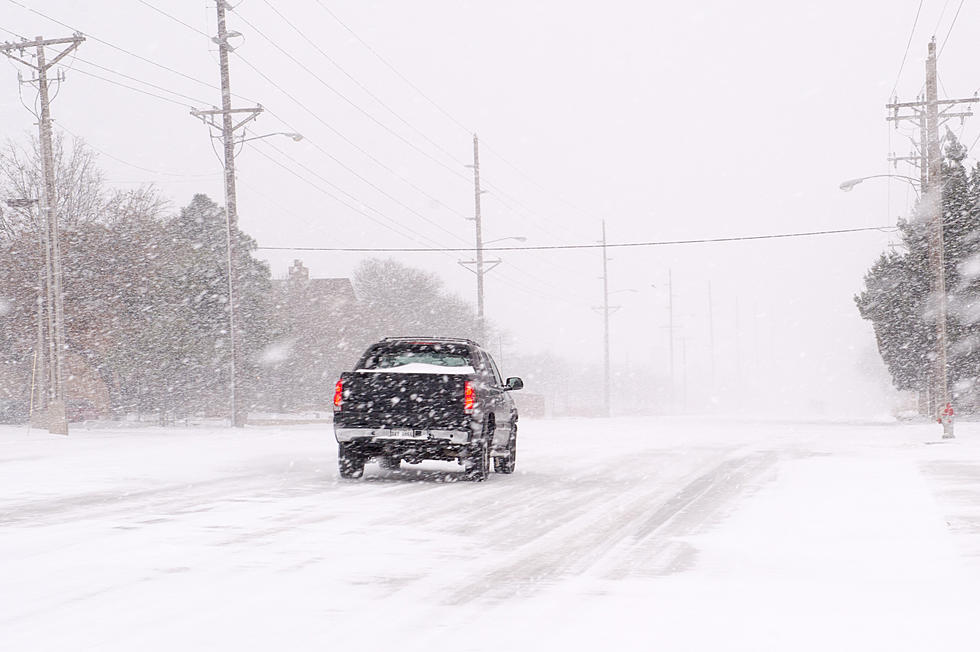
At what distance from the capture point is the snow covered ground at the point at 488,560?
6.56 metres

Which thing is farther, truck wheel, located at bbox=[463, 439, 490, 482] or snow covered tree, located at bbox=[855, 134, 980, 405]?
snow covered tree, located at bbox=[855, 134, 980, 405]

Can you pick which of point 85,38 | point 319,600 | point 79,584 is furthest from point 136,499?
point 85,38

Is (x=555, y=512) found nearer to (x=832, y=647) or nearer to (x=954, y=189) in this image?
(x=832, y=647)

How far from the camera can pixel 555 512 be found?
12.6m

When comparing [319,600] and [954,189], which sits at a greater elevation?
[954,189]

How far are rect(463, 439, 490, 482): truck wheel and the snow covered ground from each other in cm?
56

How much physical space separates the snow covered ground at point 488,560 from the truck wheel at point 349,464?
0.72 ft

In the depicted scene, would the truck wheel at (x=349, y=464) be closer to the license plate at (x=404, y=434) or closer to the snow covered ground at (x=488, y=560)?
the snow covered ground at (x=488, y=560)

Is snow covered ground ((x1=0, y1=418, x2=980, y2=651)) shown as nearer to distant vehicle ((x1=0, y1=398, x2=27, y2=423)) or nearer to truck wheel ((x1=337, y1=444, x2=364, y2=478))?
truck wheel ((x1=337, y1=444, x2=364, y2=478))

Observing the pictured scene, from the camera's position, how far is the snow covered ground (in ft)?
21.5

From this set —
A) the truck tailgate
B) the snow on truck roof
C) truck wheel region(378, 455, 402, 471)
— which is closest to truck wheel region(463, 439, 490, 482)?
the truck tailgate

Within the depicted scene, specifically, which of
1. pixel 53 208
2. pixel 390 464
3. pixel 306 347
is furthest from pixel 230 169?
pixel 306 347

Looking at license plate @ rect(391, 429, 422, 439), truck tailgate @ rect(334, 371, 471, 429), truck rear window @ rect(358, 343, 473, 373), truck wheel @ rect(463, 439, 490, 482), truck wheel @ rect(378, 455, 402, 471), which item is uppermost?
truck rear window @ rect(358, 343, 473, 373)

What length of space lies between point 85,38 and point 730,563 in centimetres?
2828
